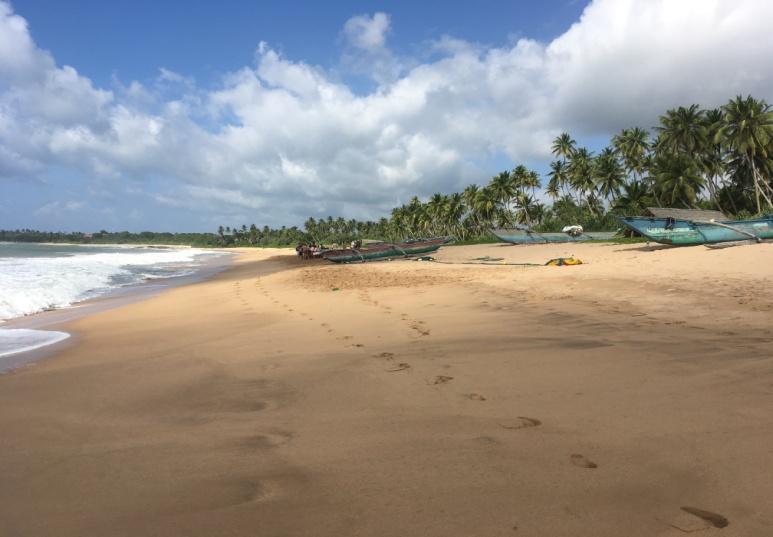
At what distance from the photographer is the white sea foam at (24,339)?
24.5 feet

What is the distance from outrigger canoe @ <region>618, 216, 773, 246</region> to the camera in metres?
20.4

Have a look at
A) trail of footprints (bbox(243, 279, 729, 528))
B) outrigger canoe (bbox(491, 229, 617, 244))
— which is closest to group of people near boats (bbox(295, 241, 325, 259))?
outrigger canoe (bbox(491, 229, 617, 244))

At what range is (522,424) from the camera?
128 inches

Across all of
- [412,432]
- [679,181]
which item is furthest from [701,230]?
[679,181]

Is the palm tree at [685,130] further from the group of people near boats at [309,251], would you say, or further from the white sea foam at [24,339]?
the white sea foam at [24,339]

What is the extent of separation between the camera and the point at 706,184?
46.0 meters

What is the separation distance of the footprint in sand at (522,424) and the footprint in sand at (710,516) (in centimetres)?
115

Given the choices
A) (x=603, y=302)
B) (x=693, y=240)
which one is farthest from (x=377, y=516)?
(x=693, y=240)

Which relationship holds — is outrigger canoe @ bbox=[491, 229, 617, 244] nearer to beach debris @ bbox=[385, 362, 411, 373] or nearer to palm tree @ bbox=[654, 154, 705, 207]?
palm tree @ bbox=[654, 154, 705, 207]

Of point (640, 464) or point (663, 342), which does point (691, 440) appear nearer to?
point (640, 464)

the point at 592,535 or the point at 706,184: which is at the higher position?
the point at 706,184

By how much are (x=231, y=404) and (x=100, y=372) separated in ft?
8.84

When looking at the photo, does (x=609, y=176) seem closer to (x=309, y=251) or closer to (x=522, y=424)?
(x=309, y=251)

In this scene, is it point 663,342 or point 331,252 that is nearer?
point 663,342
